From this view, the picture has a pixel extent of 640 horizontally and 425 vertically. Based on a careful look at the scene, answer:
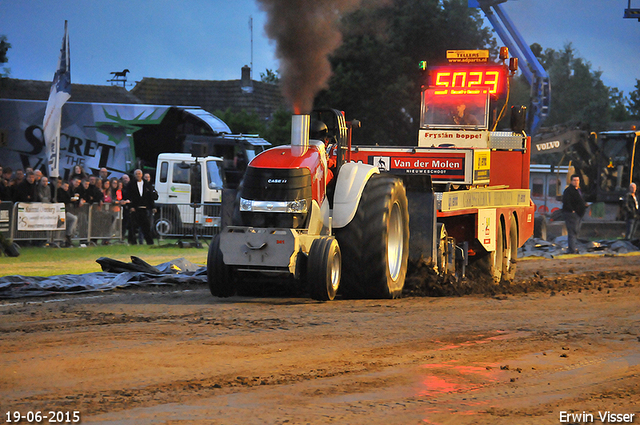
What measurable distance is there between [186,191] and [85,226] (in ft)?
16.9

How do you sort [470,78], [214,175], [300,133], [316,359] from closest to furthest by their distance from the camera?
[316,359]
[300,133]
[470,78]
[214,175]

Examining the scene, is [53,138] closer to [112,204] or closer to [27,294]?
[112,204]

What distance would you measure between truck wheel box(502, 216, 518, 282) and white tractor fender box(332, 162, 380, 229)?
4880mm

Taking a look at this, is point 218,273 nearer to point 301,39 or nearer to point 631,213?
point 301,39

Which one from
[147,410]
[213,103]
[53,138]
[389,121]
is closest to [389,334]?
[147,410]

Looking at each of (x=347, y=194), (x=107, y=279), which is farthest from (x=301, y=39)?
(x=107, y=279)

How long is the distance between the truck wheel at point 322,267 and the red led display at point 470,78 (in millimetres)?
6704

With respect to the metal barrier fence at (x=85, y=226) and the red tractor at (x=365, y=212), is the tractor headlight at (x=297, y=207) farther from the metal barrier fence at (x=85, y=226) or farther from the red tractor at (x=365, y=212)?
the metal barrier fence at (x=85, y=226)

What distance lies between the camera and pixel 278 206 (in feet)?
34.4

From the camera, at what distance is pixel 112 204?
878 inches

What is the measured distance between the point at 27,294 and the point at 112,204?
1061cm

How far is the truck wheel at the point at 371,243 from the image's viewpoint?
11.1 meters

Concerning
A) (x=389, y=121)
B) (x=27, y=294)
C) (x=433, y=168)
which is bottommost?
(x=27, y=294)

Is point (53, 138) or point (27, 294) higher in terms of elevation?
point (53, 138)
